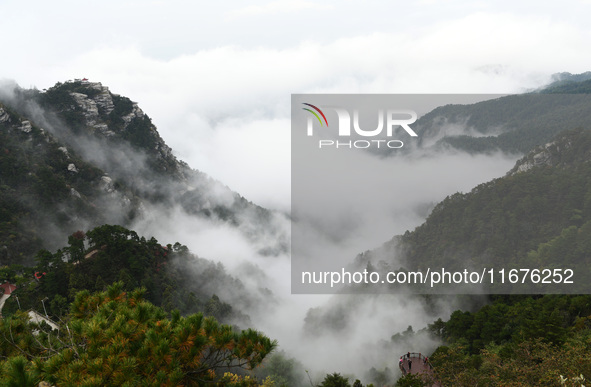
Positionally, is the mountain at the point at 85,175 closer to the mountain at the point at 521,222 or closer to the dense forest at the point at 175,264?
the dense forest at the point at 175,264

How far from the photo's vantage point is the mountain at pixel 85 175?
194ft

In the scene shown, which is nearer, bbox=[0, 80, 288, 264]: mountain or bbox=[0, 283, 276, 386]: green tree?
bbox=[0, 283, 276, 386]: green tree

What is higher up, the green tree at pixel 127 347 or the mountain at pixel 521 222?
the mountain at pixel 521 222

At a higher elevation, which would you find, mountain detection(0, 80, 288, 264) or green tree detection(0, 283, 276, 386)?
mountain detection(0, 80, 288, 264)

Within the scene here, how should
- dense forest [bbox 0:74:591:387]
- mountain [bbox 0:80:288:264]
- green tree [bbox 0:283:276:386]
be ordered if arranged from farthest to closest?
mountain [bbox 0:80:288:264], dense forest [bbox 0:74:591:387], green tree [bbox 0:283:276:386]

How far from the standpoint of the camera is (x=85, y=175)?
74312 mm

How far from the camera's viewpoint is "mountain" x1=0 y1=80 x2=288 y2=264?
5903 centimetres

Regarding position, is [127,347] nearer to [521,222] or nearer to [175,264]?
[175,264]

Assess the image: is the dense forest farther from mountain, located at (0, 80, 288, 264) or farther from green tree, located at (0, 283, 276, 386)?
mountain, located at (0, 80, 288, 264)

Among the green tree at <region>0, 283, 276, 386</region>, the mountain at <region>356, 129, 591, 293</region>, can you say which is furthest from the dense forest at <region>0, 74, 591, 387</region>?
the mountain at <region>356, 129, 591, 293</region>

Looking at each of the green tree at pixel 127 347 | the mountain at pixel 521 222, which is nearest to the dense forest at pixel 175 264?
the green tree at pixel 127 347

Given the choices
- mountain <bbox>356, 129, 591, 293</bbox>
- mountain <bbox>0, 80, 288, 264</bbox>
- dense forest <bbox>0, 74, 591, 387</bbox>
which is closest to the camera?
dense forest <bbox>0, 74, 591, 387</bbox>

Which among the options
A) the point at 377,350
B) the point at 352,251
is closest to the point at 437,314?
the point at 377,350

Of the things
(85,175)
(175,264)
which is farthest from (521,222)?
(85,175)
